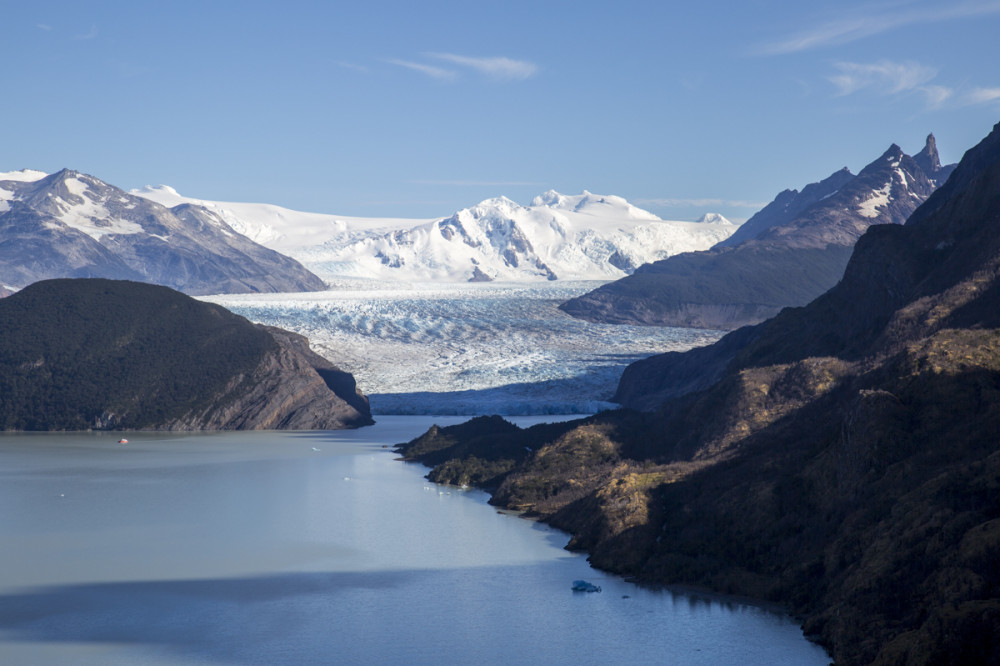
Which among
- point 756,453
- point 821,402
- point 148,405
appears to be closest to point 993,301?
point 821,402

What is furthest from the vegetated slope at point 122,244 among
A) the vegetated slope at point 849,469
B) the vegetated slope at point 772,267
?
the vegetated slope at point 849,469

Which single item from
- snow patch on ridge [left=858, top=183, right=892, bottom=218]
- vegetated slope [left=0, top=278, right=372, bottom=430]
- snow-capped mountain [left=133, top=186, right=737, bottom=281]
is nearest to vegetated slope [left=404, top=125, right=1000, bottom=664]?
vegetated slope [left=0, top=278, right=372, bottom=430]

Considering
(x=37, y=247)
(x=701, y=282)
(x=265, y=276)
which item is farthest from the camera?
(x=37, y=247)

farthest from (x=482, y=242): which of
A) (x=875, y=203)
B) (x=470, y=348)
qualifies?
(x=470, y=348)

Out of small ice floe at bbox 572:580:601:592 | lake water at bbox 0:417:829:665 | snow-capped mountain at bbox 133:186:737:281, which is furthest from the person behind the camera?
snow-capped mountain at bbox 133:186:737:281

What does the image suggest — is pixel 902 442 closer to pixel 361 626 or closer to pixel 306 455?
pixel 361 626

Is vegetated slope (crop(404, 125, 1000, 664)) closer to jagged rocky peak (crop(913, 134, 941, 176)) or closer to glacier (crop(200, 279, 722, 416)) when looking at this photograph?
glacier (crop(200, 279, 722, 416))
